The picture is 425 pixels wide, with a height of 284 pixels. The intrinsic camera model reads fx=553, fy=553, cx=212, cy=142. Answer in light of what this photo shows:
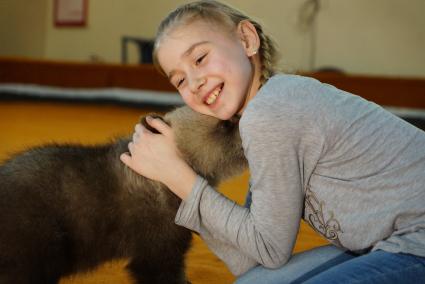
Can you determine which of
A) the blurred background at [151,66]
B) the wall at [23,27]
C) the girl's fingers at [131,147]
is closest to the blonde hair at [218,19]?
the girl's fingers at [131,147]

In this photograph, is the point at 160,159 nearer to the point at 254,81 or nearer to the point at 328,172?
the point at 254,81

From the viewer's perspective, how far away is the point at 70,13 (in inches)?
480

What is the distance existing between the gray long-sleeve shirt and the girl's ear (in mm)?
243

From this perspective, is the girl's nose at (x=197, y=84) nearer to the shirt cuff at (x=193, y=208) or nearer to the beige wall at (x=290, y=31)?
the shirt cuff at (x=193, y=208)

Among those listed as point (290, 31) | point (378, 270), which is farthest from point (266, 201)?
point (290, 31)

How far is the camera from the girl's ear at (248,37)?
6.64 ft

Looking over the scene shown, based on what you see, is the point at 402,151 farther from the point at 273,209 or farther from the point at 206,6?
the point at 206,6

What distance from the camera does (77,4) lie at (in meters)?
12.1

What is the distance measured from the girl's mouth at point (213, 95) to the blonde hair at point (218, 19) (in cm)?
A: 19

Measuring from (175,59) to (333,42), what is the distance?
796cm

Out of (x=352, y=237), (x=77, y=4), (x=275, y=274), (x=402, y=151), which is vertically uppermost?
(x=402, y=151)

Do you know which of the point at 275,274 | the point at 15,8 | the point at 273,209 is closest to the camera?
the point at 273,209

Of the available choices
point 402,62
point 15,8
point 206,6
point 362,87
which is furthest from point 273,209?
point 15,8

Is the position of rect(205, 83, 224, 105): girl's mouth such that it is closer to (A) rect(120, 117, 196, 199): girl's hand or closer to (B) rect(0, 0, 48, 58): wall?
(A) rect(120, 117, 196, 199): girl's hand
